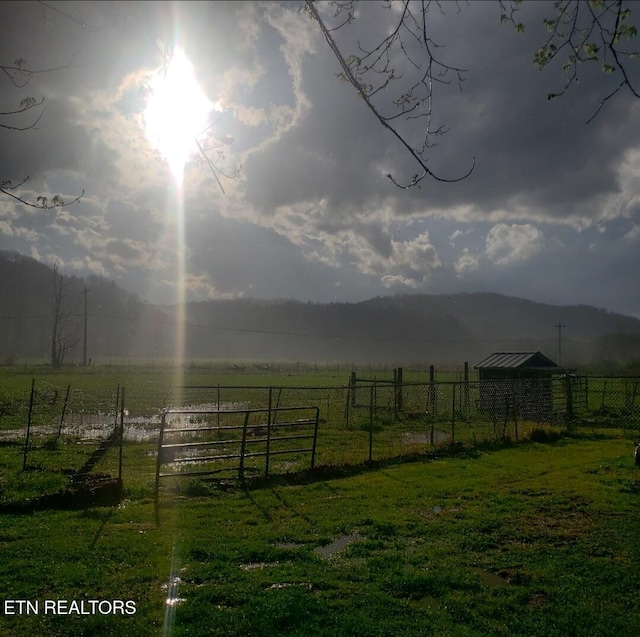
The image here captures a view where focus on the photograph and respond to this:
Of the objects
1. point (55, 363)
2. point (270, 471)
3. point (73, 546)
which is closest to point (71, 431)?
point (270, 471)

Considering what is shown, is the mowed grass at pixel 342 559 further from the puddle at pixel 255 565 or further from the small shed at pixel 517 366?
the small shed at pixel 517 366

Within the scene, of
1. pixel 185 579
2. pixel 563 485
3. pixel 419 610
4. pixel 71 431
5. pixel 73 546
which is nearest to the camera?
pixel 419 610

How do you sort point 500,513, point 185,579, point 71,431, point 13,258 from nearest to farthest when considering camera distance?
point 185,579 < point 500,513 < point 71,431 < point 13,258

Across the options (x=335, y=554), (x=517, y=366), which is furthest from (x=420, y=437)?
(x=335, y=554)

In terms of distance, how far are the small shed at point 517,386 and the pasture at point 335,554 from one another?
714 centimetres

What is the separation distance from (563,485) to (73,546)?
9014 mm

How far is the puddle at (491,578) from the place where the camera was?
230 inches

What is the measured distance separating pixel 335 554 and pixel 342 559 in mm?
251

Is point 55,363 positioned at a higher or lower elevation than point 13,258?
lower

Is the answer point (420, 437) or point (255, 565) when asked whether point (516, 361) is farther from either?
point (255, 565)

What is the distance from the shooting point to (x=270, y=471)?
41.1ft

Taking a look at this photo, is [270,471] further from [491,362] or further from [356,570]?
[491,362]

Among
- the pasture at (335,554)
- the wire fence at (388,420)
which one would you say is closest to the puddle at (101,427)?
the wire fence at (388,420)

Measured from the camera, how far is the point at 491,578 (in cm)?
605
